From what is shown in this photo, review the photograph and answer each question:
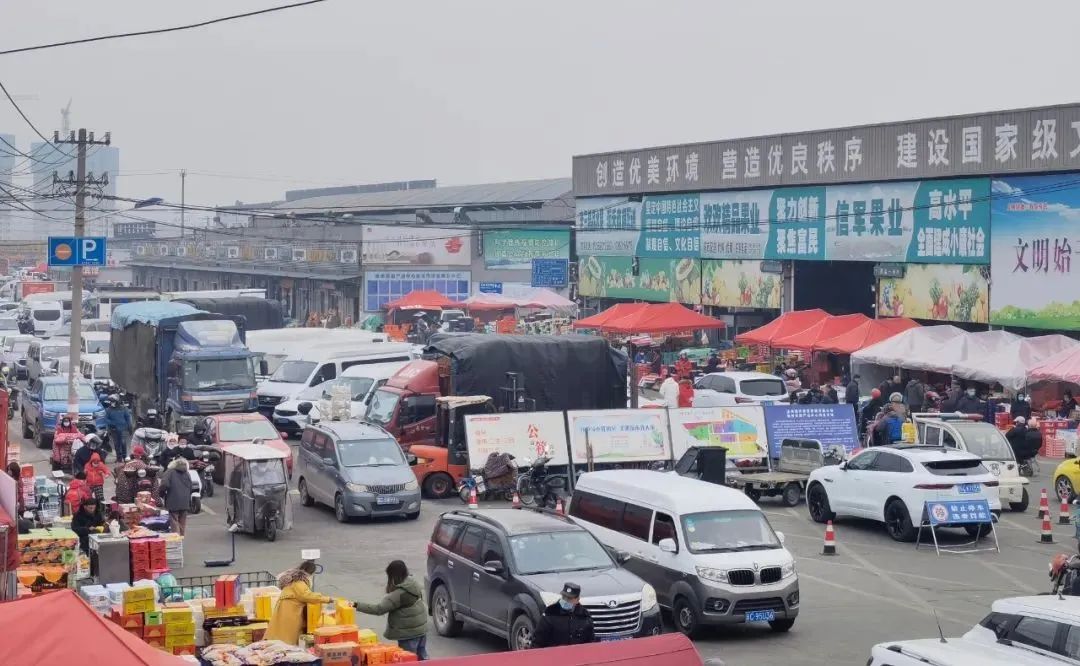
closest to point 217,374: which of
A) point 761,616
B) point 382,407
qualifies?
point 382,407

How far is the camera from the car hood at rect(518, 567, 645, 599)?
1489 centimetres

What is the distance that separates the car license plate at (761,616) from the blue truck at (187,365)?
2119cm

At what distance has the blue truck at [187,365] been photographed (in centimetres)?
3553

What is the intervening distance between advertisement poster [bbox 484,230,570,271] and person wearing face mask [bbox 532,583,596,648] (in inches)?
2428

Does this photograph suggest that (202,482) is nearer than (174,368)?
Yes

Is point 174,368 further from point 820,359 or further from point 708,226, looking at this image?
point 708,226

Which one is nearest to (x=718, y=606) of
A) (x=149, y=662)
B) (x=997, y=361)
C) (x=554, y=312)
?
(x=149, y=662)

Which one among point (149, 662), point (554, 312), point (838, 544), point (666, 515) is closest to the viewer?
point (149, 662)

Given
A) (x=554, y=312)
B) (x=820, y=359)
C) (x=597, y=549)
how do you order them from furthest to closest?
(x=554, y=312), (x=820, y=359), (x=597, y=549)

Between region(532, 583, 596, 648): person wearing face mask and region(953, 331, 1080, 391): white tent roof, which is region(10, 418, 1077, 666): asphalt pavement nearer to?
region(532, 583, 596, 648): person wearing face mask

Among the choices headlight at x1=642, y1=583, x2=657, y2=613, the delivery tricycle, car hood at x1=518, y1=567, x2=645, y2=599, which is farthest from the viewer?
the delivery tricycle

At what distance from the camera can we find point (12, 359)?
55562mm

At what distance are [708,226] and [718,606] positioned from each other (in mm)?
39020

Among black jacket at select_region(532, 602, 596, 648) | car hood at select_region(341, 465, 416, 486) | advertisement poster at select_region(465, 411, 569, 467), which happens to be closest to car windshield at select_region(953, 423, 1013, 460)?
advertisement poster at select_region(465, 411, 569, 467)
